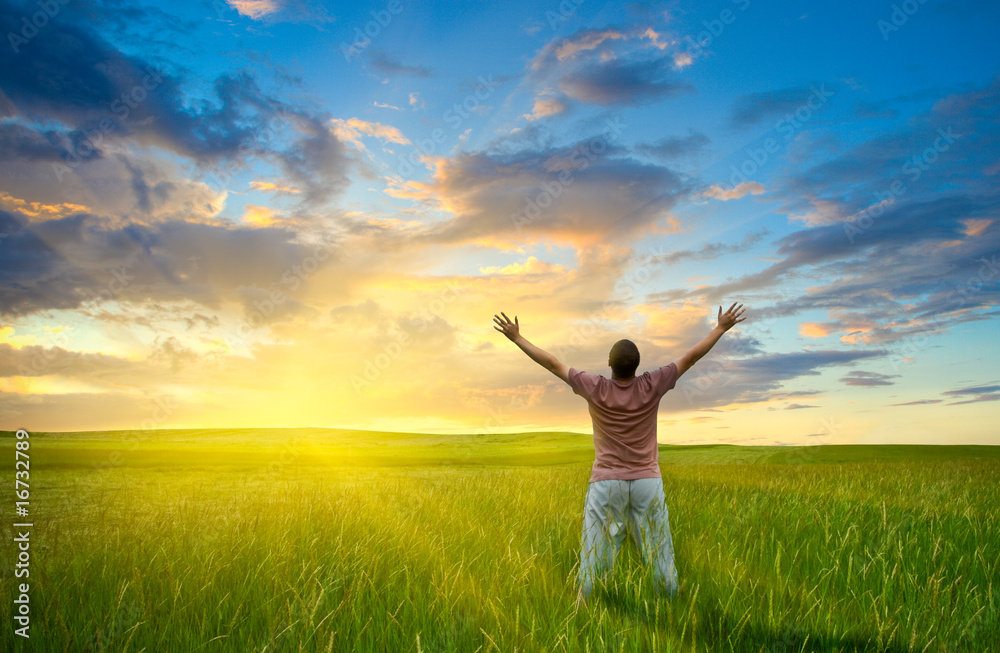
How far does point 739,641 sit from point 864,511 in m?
6.06

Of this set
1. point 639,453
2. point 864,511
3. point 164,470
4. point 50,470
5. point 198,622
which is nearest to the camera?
point 198,622

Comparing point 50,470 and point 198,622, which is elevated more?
point 198,622

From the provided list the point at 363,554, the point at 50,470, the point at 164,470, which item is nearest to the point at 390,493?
the point at 363,554

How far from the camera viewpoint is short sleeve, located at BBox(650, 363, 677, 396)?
454 cm

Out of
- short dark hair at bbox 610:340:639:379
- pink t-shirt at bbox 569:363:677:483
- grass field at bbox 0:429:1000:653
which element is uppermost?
short dark hair at bbox 610:340:639:379

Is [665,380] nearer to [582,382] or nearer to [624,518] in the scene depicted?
[582,382]

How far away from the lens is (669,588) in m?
3.81

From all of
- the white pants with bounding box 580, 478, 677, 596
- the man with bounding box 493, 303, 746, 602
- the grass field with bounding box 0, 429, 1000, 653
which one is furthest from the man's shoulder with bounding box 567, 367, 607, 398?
the grass field with bounding box 0, 429, 1000, 653

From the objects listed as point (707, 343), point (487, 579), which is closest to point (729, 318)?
point (707, 343)

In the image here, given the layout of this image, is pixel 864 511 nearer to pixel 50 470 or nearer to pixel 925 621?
pixel 925 621

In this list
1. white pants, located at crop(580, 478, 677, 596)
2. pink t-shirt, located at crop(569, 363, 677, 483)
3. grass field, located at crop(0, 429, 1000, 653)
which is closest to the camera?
grass field, located at crop(0, 429, 1000, 653)

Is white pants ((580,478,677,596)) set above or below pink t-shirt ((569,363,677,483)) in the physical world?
below

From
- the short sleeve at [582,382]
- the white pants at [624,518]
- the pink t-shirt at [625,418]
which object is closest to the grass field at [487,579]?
the white pants at [624,518]

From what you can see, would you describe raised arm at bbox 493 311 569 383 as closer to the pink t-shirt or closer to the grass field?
the pink t-shirt
